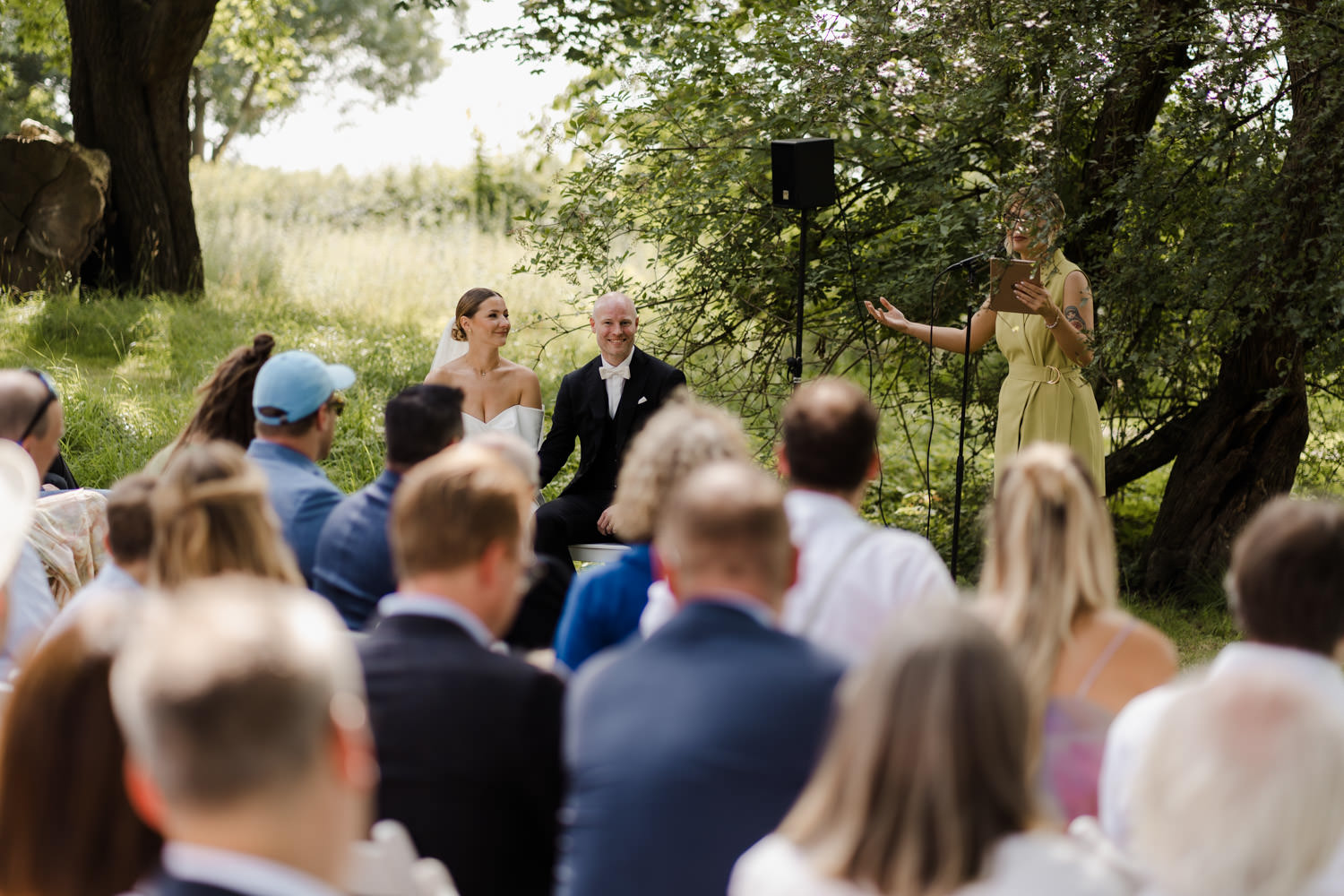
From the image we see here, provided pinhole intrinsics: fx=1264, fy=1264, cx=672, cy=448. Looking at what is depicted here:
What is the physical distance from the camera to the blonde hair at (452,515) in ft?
7.21

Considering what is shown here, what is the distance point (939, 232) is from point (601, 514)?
2367mm

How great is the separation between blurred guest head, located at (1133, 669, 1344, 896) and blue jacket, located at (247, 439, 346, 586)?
7.89ft

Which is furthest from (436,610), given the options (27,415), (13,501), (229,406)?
(229,406)

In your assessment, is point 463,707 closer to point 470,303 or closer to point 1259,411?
point 470,303

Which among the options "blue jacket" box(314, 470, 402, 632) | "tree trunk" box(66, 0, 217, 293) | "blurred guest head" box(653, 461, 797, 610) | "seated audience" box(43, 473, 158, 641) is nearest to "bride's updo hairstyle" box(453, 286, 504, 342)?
"blue jacket" box(314, 470, 402, 632)

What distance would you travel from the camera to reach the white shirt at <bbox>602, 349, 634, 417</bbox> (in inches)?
227

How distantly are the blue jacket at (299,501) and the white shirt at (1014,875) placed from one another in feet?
7.36

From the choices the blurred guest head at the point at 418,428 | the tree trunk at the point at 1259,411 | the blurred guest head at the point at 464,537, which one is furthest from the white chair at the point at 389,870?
the tree trunk at the point at 1259,411

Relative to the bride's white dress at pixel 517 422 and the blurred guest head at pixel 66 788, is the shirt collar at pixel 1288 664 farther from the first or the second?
the bride's white dress at pixel 517 422

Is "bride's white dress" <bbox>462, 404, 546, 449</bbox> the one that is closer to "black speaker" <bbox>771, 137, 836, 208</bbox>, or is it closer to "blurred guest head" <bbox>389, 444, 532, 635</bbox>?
"black speaker" <bbox>771, 137, 836, 208</bbox>

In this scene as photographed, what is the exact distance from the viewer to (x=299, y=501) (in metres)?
3.44

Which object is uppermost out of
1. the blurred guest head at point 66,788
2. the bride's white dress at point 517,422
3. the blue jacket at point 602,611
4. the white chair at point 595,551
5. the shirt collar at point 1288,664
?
the shirt collar at point 1288,664

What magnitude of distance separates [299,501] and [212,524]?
1.03 m

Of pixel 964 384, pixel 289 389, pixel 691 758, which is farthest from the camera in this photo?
pixel 964 384
